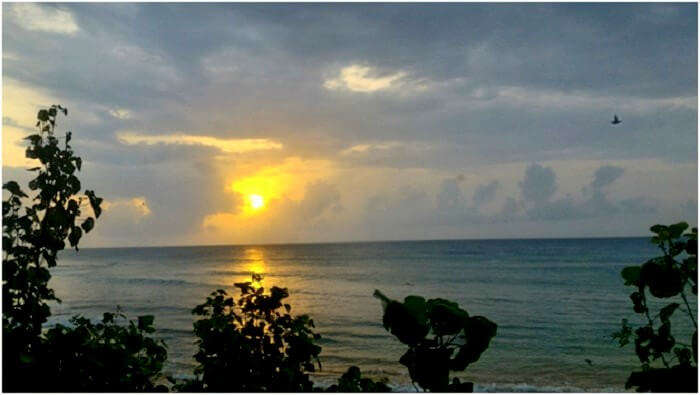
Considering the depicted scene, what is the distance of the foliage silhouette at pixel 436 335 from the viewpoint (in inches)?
66.7

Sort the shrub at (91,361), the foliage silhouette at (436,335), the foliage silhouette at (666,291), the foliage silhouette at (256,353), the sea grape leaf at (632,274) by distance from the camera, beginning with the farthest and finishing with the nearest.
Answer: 1. the foliage silhouette at (256,353)
2. the shrub at (91,361)
3. the sea grape leaf at (632,274)
4. the foliage silhouette at (666,291)
5. the foliage silhouette at (436,335)

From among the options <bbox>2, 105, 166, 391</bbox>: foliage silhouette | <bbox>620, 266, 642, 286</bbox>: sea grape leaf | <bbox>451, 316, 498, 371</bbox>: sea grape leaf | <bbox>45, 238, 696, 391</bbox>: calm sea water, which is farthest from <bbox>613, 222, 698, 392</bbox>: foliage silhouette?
<bbox>45, 238, 696, 391</bbox>: calm sea water

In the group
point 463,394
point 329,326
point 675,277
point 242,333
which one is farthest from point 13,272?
point 329,326

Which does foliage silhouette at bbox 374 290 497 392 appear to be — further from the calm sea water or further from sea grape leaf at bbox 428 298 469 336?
the calm sea water

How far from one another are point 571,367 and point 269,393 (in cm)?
2642

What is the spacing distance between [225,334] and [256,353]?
1.04ft

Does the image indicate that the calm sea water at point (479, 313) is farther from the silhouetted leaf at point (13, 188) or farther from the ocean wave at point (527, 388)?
the silhouetted leaf at point (13, 188)

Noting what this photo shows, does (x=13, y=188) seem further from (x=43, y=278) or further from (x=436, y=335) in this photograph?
(x=436, y=335)

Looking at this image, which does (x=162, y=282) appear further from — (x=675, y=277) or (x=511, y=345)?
(x=675, y=277)

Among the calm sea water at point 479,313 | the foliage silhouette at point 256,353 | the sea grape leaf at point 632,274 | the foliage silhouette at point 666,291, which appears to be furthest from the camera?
the calm sea water at point 479,313

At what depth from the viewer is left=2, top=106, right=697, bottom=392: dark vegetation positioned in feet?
5.79

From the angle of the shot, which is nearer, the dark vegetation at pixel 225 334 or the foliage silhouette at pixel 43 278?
the dark vegetation at pixel 225 334

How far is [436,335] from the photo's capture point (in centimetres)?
177

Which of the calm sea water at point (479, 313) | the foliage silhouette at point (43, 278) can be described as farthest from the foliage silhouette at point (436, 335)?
the calm sea water at point (479, 313)
